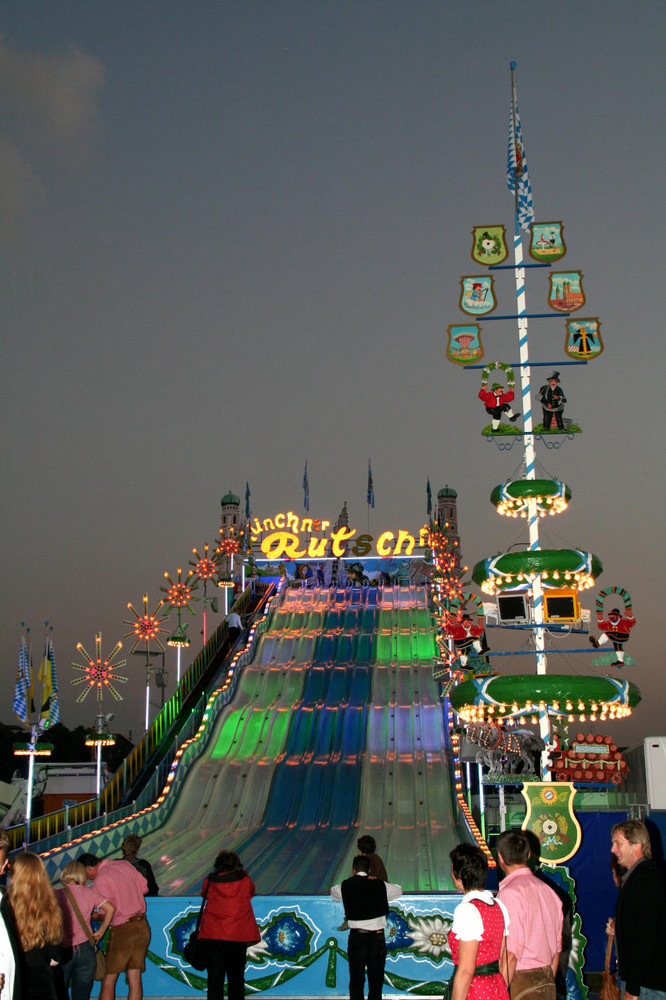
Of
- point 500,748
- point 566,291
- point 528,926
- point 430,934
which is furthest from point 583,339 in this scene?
point 528,926

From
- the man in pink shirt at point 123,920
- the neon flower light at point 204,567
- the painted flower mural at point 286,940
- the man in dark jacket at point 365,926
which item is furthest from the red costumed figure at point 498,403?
the neon flower light at point 204,567

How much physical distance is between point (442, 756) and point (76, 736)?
1703 inches

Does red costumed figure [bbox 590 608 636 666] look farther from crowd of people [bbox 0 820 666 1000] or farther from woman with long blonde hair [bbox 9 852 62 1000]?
woman with long blonde hair [bbox 9 852 62 1000]

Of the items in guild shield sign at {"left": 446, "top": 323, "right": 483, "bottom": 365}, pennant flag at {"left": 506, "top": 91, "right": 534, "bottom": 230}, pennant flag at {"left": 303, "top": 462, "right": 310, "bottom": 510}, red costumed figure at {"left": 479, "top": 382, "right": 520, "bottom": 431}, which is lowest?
red costumed figure at {"left": 479, "top": 382, "right": 520, "bottom": 431}

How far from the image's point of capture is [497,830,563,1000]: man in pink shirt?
512cm

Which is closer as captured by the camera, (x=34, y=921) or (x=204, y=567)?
(x=34, y=921)

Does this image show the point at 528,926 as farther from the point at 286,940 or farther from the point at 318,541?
the point at 318,541

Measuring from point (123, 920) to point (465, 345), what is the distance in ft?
30.2

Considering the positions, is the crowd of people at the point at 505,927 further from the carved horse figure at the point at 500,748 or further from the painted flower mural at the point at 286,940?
the carved horse figure at the point at 500,748

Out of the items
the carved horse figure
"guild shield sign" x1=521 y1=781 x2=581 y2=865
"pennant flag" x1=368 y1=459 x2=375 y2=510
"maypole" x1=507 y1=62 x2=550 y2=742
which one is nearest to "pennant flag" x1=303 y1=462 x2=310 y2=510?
"pennant flag" x1=368 y1=459 x2=375 y2=510

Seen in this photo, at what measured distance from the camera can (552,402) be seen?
13.7 meters

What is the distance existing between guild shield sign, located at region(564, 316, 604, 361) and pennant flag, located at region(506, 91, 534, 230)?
1.68 m

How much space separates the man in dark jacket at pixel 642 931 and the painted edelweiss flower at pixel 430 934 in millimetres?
4463

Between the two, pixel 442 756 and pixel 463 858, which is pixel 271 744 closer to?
pixel 442 756
